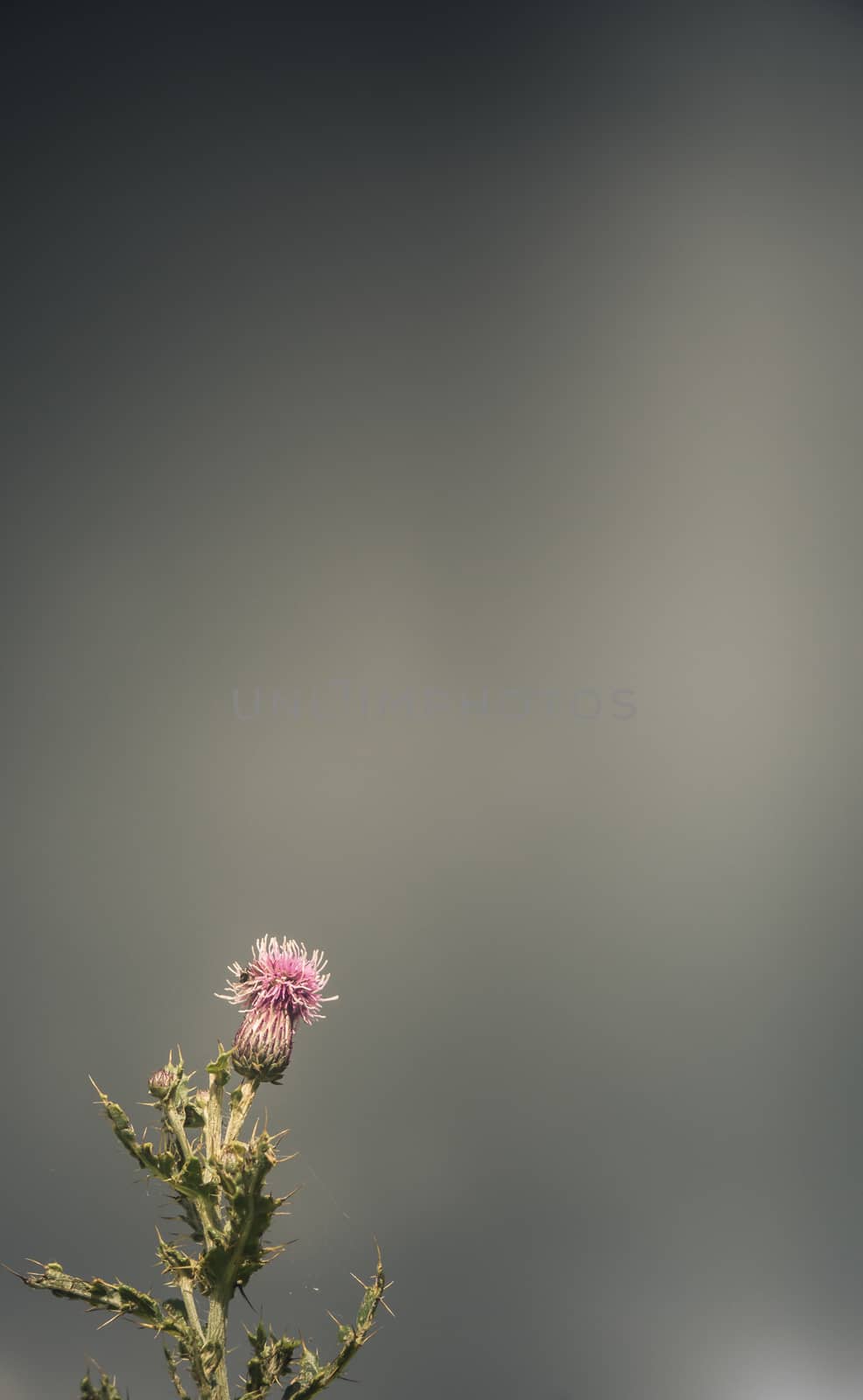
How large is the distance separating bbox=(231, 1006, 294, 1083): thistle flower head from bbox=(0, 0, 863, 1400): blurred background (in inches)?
48.4

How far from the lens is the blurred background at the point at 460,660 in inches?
103

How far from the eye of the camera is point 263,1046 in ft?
4.46

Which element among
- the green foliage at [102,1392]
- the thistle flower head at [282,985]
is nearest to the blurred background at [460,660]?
the thistle flower head at [282,985]

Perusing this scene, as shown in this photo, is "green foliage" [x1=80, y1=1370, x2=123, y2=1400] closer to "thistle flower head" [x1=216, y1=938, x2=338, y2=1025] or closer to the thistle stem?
the thistle stem

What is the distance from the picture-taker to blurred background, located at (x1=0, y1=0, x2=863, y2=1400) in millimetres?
2605

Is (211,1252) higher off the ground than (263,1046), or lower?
lower

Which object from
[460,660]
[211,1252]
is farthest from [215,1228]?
[460,660]

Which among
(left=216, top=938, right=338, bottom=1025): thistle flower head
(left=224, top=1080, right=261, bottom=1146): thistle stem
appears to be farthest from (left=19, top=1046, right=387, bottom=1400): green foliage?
(left=216, top=938, right=338, bottom=1025): thistle flower head

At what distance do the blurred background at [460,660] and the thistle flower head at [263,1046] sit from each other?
4.03 ft

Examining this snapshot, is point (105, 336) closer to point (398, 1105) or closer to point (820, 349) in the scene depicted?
point (820, 349)

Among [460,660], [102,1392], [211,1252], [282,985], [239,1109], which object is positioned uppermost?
[460,660]

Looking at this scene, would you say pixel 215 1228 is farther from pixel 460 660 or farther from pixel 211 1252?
pixel 460 660

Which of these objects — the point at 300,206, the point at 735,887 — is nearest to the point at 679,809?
the point at 735,887

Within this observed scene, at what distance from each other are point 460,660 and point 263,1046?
155 cm
